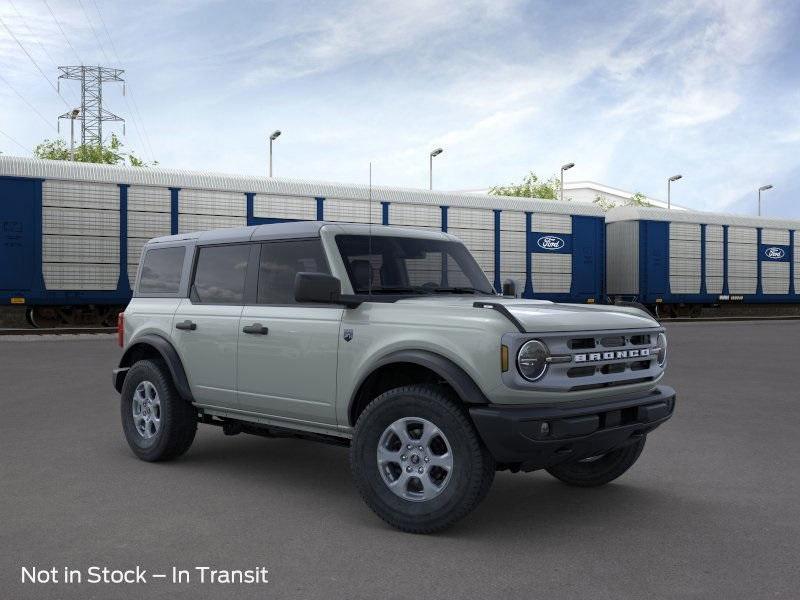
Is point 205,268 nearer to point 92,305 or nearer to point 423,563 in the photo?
point 423,563

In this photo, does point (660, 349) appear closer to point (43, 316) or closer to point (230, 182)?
point (230, 182)

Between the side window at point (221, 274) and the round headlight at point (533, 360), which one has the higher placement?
the side window at point (221, 274)

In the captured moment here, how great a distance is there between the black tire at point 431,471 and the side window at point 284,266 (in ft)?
4.09

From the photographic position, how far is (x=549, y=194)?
222 ft

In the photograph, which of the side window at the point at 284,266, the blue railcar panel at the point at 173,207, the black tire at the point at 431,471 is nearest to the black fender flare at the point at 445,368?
the black tire at the point at 431,471

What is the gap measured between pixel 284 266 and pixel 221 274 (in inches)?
29.3

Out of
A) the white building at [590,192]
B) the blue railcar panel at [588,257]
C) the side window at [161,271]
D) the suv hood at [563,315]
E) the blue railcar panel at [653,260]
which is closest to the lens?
the suv hood at [563,315]

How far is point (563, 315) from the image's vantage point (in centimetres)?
468

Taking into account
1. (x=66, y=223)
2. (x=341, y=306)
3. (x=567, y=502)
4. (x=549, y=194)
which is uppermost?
(x=549, y=194)

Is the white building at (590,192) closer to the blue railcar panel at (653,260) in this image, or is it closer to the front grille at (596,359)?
the blue railcar panel at (653,260)

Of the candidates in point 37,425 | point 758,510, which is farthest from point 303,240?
point 37,425

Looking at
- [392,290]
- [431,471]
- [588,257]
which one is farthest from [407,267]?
[588,257]

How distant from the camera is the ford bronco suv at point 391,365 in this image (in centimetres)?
445

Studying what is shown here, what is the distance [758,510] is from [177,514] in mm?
3717
